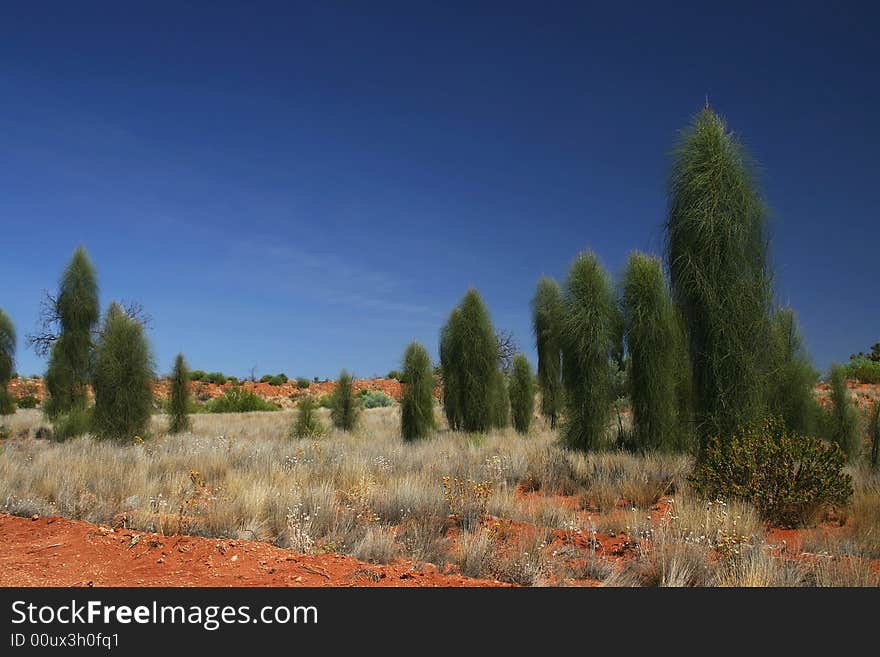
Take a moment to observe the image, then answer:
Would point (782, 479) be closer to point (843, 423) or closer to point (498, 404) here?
point (843, 423)

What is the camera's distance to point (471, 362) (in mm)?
18766

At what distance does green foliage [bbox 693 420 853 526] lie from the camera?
7.70 meters

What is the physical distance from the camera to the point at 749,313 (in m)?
9.11

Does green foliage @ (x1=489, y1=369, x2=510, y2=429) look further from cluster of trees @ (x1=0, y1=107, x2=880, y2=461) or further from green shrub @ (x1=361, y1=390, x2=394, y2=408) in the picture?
green shrub @ (x1=361, y1=390, x2=394, y2=408)

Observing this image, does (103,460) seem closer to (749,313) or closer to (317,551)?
(317,551)

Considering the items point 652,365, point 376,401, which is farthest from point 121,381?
point 376,401

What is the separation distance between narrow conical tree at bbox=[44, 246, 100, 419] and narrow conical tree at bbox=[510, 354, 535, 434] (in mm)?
14881

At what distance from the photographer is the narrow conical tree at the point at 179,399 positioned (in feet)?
73.7

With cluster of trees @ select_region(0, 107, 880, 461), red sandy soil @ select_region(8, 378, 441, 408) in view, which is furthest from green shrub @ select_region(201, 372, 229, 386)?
cluster of trees @ select_region(0, 107, 880, 461)

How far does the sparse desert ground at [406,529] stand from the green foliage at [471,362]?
710 cm

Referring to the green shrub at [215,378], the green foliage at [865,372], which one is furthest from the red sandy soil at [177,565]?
the green shrub at [215,378]

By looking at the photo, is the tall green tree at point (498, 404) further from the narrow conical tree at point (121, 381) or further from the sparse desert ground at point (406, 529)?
the narrow conical tree at point (121, 381)
